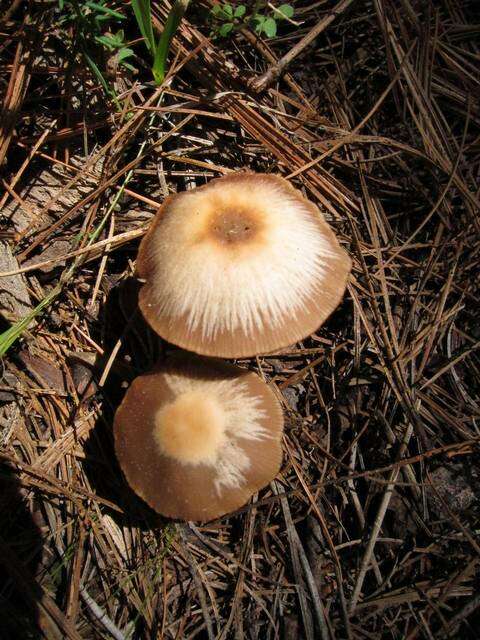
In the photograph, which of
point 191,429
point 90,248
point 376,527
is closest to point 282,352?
point 191,429

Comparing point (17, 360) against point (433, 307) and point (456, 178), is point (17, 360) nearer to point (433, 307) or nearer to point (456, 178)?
point (433, 307)

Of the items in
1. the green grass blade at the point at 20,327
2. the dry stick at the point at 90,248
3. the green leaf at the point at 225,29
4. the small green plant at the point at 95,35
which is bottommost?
the green grass blade at the point at 20,327

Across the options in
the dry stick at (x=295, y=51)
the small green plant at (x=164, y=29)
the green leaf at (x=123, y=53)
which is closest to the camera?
the small green plant at (x=164, y=29)

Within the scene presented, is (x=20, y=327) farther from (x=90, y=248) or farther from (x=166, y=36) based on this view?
(x=166, y=36)

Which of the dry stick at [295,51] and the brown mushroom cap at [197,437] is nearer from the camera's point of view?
the brown mushroom cap at [197,437]

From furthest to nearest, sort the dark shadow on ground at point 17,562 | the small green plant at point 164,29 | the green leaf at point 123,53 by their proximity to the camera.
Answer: the green leaf at point 123,53, the small green plant at point 164,29, the dark shadow on ground at point 17,562

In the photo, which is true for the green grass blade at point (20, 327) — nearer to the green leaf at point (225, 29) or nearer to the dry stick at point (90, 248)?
the dry stick at point (90, 248)

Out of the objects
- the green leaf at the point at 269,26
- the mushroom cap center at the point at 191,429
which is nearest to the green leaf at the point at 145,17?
the green leaf at the point at 269,26
